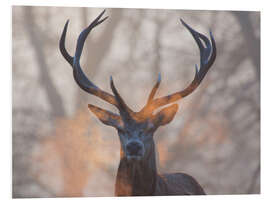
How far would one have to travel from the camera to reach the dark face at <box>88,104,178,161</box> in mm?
3422

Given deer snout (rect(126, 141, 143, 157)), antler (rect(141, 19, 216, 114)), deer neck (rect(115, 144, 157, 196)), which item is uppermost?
antler (rect(141, 19, 216, 114))

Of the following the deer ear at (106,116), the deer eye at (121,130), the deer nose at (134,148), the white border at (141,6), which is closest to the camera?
the deer nose at (134,148)

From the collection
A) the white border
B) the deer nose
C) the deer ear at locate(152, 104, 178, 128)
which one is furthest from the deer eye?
the white border

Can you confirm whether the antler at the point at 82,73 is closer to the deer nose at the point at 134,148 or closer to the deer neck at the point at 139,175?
the deer nose at the point at 134,148

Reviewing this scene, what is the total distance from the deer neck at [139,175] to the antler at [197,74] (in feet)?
1.18

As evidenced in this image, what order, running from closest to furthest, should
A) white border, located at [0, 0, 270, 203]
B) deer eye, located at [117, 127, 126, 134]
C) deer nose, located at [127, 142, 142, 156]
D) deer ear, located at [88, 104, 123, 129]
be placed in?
deer nose, located at [127, 142, 142, 156] < deer eye, located at [117, 127, 126, 134] < deer ear, located at [88, 104, 123, 129] < white border, located at [0, 0, 270, 203]

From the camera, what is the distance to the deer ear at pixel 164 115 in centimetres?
366

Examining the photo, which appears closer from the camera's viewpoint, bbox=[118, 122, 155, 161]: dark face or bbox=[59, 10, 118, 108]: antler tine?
bbox=[118, 122, 155, 161]: dark face

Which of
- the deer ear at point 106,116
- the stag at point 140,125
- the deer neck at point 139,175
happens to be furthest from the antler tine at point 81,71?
the deer neck at point 139,175

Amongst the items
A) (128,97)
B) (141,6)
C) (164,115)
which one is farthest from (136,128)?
(141,6)

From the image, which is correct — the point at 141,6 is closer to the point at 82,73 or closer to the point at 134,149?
the point at 82,73

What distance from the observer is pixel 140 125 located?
3.54 meters

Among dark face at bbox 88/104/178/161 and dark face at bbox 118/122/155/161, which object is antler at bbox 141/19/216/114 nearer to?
dark face at bbox 88/104/178/161
